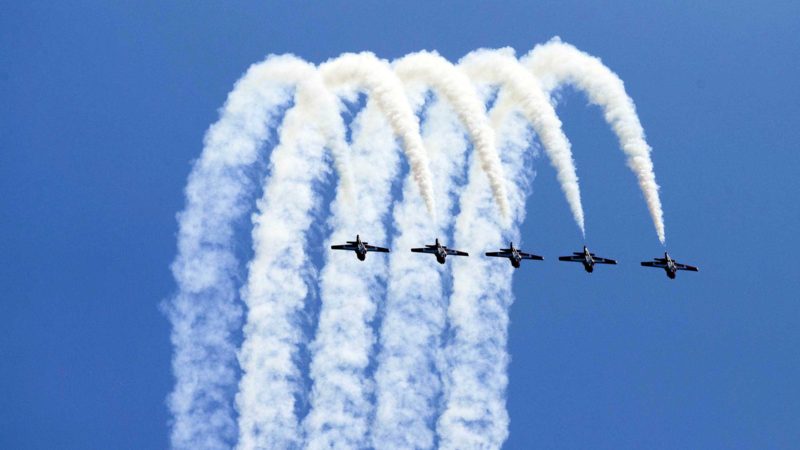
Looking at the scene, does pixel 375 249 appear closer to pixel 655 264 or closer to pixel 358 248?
pixel 358 248

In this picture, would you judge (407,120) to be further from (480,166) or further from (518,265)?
(518,265)

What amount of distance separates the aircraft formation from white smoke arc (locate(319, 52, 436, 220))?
332 cm

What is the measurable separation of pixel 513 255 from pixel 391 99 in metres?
11.7

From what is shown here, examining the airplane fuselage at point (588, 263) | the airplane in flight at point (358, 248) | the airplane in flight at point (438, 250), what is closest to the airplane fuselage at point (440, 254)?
the airplane in flight at point (438, 250)

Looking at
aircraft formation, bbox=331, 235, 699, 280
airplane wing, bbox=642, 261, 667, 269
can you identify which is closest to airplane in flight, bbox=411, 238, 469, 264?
aircraft formation, bbox=331, 235, 699, 280

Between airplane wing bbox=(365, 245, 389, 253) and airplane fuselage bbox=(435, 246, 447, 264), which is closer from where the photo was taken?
airplane fuselage bbox=(435, 246, 447, 264)

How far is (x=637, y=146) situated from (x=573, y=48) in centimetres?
678

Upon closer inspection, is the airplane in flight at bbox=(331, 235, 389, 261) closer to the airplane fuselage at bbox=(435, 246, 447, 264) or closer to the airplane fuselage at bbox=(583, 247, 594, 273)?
the airplane fuselage at bbox=(435, 246, 447, 264)

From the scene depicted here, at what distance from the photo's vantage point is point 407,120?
65125 millimetres

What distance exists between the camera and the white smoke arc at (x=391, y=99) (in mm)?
64750

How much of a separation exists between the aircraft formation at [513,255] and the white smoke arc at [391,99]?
10.9 feet

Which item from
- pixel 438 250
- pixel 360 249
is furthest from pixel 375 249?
pixel 438 250

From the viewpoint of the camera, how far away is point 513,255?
6975cm

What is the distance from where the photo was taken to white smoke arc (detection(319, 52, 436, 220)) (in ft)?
212
